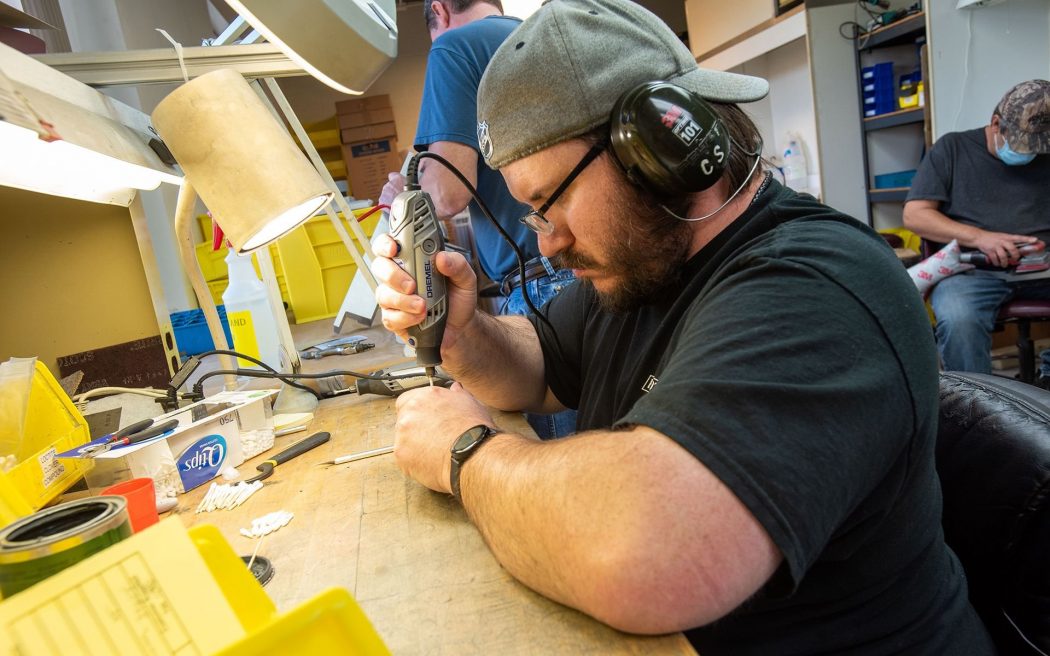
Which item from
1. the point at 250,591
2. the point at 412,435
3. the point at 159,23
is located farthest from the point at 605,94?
the point at 159,23

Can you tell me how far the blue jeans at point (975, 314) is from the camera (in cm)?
248

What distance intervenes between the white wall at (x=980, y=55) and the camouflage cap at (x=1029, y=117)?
425mm

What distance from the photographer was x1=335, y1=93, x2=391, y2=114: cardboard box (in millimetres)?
5516

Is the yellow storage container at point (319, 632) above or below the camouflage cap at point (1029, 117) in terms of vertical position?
below

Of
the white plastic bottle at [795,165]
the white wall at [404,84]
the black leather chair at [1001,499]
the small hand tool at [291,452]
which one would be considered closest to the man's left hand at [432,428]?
the small hand tool at [291,452]

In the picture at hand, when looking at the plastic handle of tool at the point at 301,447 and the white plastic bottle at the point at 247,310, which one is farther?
the white plastic bottle at the point at 247,310

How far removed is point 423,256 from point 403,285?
0.05m

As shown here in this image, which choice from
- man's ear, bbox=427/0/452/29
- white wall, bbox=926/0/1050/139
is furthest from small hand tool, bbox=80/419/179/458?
white wall, bbox=926/0/1050/139

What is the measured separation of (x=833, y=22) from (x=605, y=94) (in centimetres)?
341

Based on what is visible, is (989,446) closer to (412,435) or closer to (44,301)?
(412,435)

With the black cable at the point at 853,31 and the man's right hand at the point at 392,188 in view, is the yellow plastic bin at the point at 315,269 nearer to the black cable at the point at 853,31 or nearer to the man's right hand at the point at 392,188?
the man's right hand at the point at 392,188

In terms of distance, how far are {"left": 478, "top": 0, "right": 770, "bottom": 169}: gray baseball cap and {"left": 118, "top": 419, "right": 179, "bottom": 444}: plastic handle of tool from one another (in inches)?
24.9

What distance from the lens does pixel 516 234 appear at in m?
1.72

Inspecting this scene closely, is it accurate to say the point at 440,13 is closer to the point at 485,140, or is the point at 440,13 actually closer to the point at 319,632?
the point at 485,140
